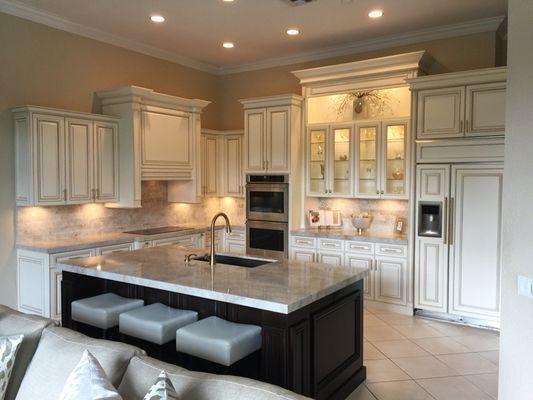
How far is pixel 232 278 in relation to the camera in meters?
3.07

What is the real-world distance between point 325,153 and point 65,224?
10.8 ft

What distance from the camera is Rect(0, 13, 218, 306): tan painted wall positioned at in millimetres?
4609

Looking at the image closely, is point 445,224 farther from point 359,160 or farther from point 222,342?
point 222,342

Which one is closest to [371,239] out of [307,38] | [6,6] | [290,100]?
[290,100]

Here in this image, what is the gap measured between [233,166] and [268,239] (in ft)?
4.52

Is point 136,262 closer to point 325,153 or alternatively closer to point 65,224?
point 65,224

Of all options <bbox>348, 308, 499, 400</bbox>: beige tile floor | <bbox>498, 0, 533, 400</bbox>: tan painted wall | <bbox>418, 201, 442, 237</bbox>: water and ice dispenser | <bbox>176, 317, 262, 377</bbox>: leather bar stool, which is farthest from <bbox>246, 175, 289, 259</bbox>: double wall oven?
<bbox>498, 0, 533, 400</bbox>: tan painted wall

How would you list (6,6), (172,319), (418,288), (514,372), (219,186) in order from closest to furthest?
1. (514,372)
2. (172,319)
3. (6,6)
4. (418,288)
5. (219,186)

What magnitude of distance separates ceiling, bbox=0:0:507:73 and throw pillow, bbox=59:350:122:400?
3905mm

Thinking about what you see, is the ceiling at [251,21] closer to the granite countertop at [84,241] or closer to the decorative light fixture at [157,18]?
the decorative light fixture at [157,18]

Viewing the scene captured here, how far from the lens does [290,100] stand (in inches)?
228

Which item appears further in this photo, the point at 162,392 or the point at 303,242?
the point at 303,242

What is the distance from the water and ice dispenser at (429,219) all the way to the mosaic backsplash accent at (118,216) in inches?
115

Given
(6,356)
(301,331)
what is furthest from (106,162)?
(6,356)
